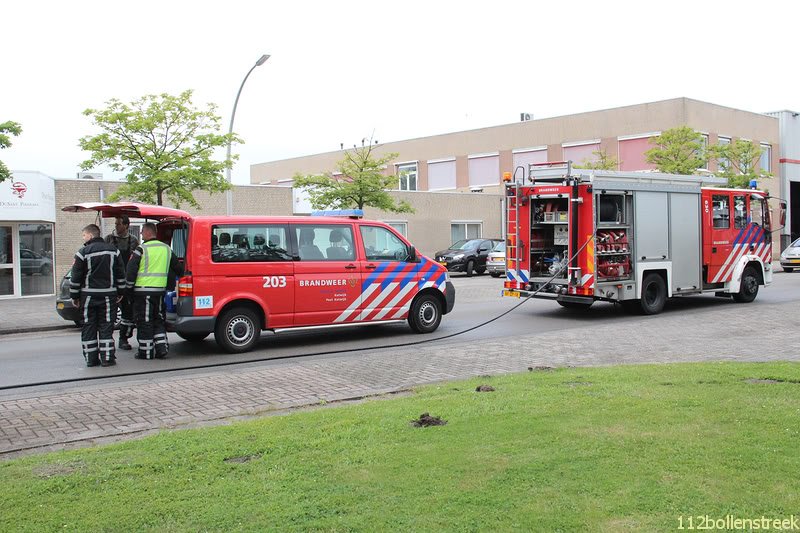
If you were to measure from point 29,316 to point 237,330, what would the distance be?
892 centimetres

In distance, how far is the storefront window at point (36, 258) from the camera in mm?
23062

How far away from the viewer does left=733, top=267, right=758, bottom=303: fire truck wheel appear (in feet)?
57.1

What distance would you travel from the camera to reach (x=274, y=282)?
→ 1090 centimetres

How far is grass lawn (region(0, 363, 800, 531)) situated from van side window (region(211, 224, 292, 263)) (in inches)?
187

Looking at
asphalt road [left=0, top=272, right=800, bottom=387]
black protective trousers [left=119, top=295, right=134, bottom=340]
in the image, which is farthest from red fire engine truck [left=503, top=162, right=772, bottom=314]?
black protective trousers [left=119, top=295, right=134, bottom=340]

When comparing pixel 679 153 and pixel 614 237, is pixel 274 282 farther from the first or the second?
pixel 679 153

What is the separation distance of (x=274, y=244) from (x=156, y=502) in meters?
7.12

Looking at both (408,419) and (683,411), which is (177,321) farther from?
(683,411)

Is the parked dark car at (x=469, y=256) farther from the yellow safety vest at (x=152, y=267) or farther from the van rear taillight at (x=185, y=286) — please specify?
the yellow safety vest at (x=152, y=267)

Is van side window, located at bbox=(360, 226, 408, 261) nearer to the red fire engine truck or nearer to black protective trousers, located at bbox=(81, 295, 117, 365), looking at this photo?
the red fire engine truck

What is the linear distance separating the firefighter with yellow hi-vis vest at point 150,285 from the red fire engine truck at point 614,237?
24.6ft

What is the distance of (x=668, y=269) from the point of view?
15.5 metres

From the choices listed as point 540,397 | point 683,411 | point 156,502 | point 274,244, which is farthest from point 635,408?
point 274,244

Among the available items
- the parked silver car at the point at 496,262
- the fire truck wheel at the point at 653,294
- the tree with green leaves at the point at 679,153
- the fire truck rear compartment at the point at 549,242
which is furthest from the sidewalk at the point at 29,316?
the tree with green leaves at the point at 679,153
